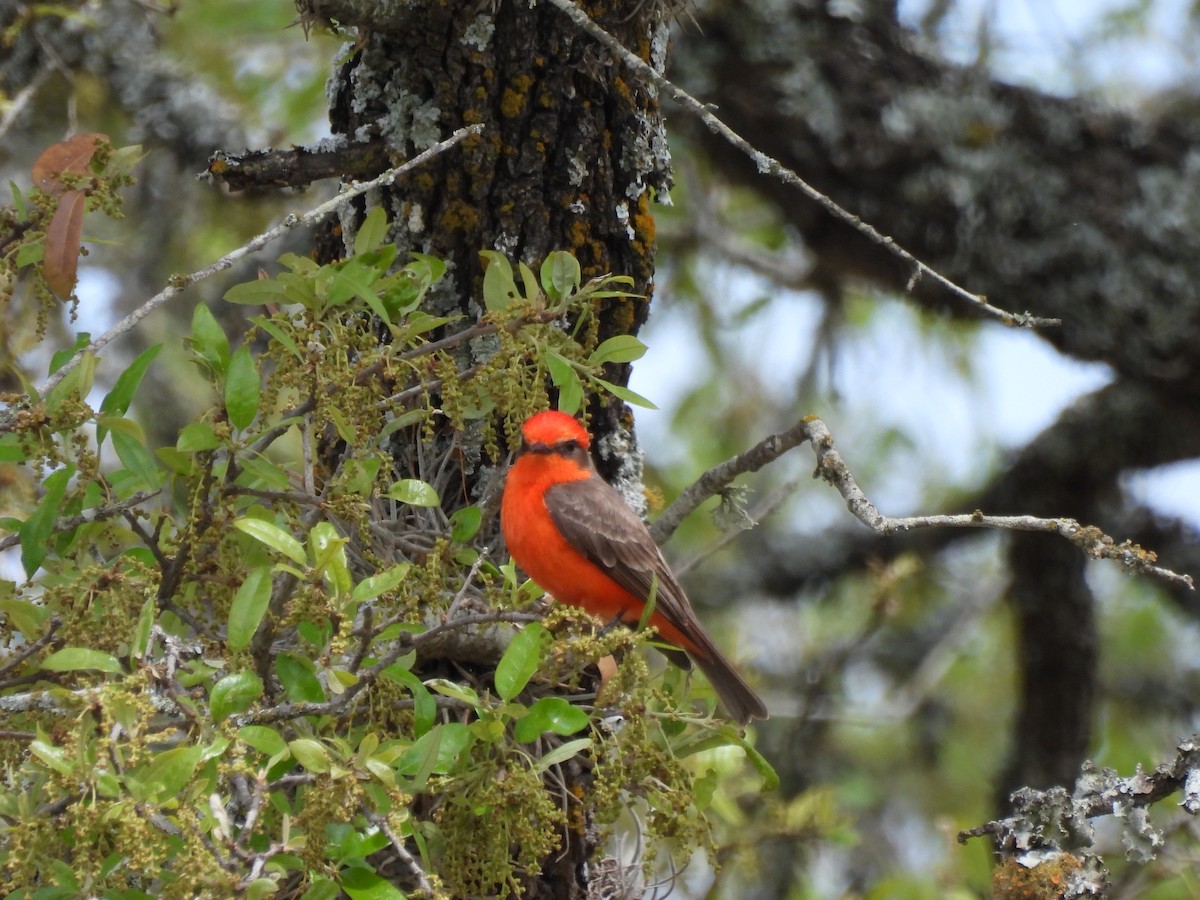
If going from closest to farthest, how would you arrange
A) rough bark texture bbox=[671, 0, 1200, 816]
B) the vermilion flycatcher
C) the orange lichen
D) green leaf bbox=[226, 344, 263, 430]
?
green leaf bbox=[226, 344, 263, 430] < the orange lichen < the vermilion flycatcher < rough bark texture bbox=[671, 0, 1200, 816]

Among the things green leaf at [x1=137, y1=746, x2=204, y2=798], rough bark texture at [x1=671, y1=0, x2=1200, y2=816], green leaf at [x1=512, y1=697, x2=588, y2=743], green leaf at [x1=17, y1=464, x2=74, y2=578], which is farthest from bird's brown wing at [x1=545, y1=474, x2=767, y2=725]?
rough bark texture at [x1=671, y1=0, x2=1200, y2=816]

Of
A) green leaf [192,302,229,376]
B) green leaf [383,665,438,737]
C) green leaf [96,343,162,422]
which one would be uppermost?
green leaf [192,302,229,376]

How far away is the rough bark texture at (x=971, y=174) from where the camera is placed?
5.41 m

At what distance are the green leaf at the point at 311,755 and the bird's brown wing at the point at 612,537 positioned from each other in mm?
1700

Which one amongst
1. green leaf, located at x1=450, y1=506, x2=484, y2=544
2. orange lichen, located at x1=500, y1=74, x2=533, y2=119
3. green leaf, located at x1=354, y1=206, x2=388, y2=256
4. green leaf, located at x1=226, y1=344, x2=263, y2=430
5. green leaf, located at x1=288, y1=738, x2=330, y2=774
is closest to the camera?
green leaf, located at x1=288, y1=738, x2=330, y2=774

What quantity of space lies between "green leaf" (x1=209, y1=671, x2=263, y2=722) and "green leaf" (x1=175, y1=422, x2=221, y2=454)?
1.77 feet

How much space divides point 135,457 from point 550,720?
3.12 feet

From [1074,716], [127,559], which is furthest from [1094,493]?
[127,559]

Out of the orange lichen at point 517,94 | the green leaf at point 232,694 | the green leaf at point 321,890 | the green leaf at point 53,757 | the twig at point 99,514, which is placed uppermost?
the orange lichen at point 517,94

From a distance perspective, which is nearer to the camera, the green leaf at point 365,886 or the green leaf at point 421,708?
the green leaf at point 365,886

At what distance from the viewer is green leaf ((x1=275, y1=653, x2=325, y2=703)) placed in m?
2.49

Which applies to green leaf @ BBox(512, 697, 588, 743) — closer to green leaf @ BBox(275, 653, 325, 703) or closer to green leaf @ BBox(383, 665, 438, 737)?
green leaf @ BBox(383, 665, 438, 737)

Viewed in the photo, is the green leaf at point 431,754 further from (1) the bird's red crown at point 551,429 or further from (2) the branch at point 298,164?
(2) the branch at point 298,164

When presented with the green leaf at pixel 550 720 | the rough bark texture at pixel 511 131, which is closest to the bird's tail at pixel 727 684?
the rough bark texture at pixel 511 131
